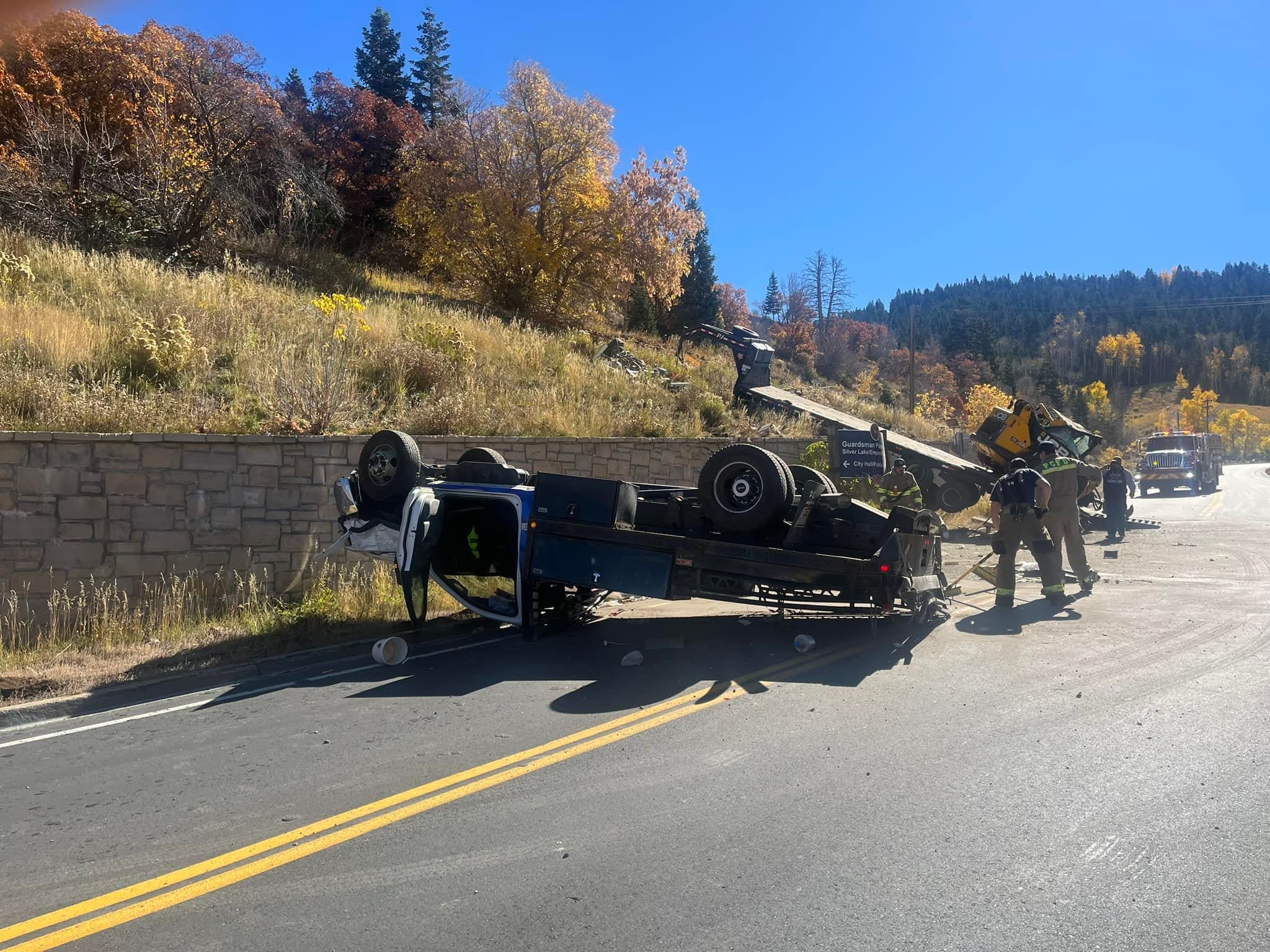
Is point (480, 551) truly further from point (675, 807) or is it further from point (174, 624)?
point (675, 807)

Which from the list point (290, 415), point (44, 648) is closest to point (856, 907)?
point (44, 648)

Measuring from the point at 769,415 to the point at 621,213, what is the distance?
919cm

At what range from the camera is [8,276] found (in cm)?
1366

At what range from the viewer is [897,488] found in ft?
50.4

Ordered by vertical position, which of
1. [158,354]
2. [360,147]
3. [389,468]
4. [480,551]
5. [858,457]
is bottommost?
[480,551]

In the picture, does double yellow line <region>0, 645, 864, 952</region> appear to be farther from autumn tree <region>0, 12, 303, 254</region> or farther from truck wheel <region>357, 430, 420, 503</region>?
autumn tree <region>0, 12, 303, 254</region>

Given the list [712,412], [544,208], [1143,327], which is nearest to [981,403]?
[544,208]

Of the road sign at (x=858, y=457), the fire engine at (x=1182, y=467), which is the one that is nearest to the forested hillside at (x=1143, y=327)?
the fire engine at (x=1182, y=467)

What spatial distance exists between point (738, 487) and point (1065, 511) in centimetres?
530

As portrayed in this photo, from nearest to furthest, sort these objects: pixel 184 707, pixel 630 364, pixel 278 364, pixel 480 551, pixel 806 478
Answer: pixel 184 707, pixel 806 478, pixel 480 551, pixel 278 364, pixel 630 364

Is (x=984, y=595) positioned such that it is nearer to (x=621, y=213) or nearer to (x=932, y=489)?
(x=932, y=489)

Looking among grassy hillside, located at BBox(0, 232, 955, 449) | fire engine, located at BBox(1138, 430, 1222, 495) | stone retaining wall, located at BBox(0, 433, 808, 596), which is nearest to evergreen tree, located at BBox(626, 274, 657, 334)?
grassy hillside, located at BBox(0, 232, 955, 449)

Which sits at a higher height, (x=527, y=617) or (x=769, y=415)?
(x=769, y=415)

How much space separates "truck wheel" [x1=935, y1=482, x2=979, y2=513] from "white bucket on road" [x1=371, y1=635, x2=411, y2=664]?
1325 centimetres
